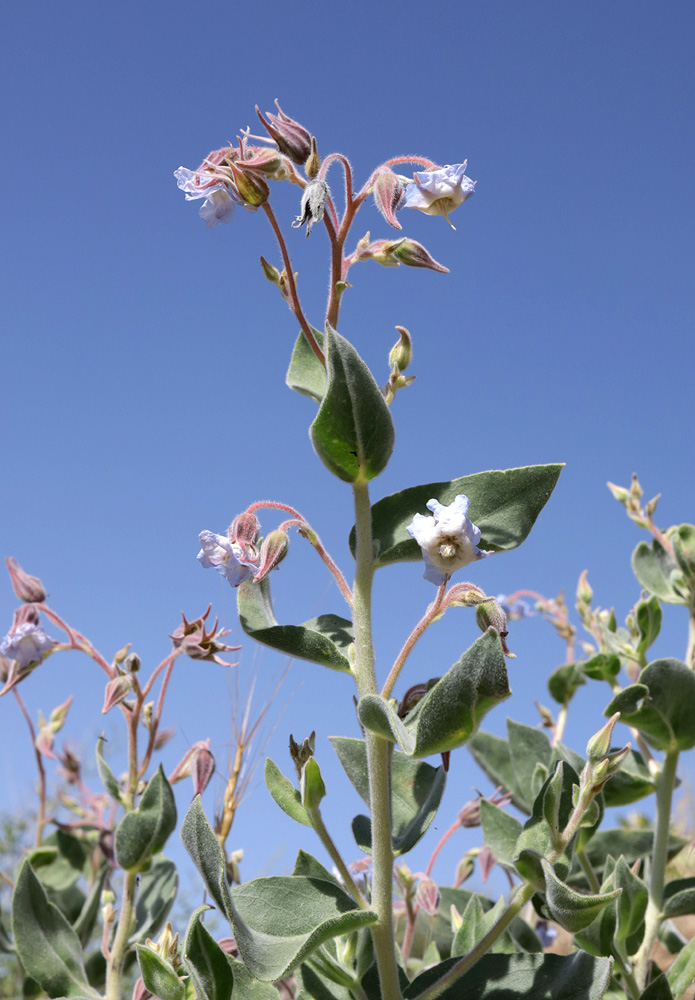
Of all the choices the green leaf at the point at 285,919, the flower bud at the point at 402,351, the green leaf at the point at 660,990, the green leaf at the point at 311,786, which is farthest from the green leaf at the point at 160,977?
the flower bud at the point at 402,351

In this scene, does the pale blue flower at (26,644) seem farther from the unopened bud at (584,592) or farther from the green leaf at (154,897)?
the unopened bud at (584,592)

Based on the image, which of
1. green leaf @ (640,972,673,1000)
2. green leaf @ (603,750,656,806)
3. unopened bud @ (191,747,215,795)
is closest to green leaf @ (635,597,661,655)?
green leaf @ (603,750,656,806)

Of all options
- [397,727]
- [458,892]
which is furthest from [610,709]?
[397,727]

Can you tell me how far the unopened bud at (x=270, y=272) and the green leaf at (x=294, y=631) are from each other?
0.45 meters

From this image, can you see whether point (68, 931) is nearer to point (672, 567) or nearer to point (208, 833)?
point (208, 833)

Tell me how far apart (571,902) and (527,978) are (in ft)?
0.85

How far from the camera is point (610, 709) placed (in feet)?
6.06

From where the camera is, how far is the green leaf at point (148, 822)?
5.74 feet

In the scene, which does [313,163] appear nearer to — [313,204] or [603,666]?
[313,204]

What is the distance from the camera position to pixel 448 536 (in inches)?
43.6

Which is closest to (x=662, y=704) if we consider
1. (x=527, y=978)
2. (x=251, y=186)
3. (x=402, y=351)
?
(x=527, y=978)

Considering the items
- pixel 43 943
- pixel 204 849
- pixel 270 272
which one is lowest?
pixel 43 943

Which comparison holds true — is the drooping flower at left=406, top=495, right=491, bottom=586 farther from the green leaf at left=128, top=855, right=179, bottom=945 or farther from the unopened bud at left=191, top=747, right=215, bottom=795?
the green leaf at left=128, top=855, right=179, bottom=945

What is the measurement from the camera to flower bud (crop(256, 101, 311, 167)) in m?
1.31
